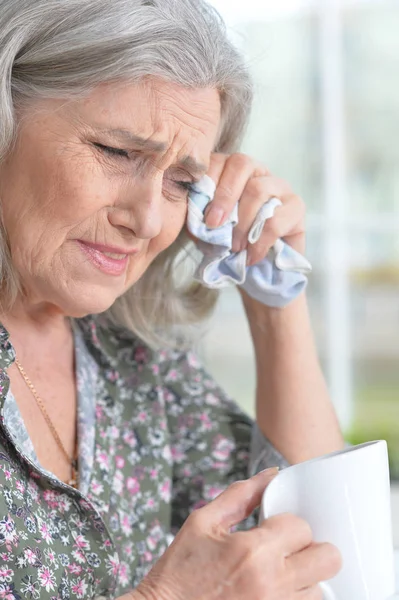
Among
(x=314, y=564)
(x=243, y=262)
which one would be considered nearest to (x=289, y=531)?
(x=314, y=564)

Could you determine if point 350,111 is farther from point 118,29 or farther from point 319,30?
point 118,29

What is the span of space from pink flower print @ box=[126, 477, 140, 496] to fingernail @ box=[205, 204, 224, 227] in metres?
0.47

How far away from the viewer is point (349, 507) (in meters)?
0.96

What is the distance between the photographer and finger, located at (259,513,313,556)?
0.97 metres

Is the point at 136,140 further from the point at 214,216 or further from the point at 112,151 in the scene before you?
the point at 214,216

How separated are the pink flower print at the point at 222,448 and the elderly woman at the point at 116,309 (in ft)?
0.21

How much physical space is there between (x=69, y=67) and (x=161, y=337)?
0.62 m

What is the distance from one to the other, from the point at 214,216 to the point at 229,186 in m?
0.06

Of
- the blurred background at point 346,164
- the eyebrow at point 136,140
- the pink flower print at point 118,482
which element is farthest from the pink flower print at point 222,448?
the blurred background at point 346,164

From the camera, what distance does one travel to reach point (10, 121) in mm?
1156

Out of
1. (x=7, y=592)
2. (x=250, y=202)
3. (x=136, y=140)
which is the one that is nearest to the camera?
(x=7, y=592)

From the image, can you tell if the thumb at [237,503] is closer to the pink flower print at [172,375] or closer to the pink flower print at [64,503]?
the pink flower print at [64,503]

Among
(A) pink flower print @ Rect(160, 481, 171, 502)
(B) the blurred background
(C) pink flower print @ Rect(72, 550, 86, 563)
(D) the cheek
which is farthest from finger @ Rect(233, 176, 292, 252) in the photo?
(B) the blurred background

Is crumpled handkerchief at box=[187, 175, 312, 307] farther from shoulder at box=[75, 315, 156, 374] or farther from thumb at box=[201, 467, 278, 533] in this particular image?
thumb at box=[201, 467, 278, 533]
